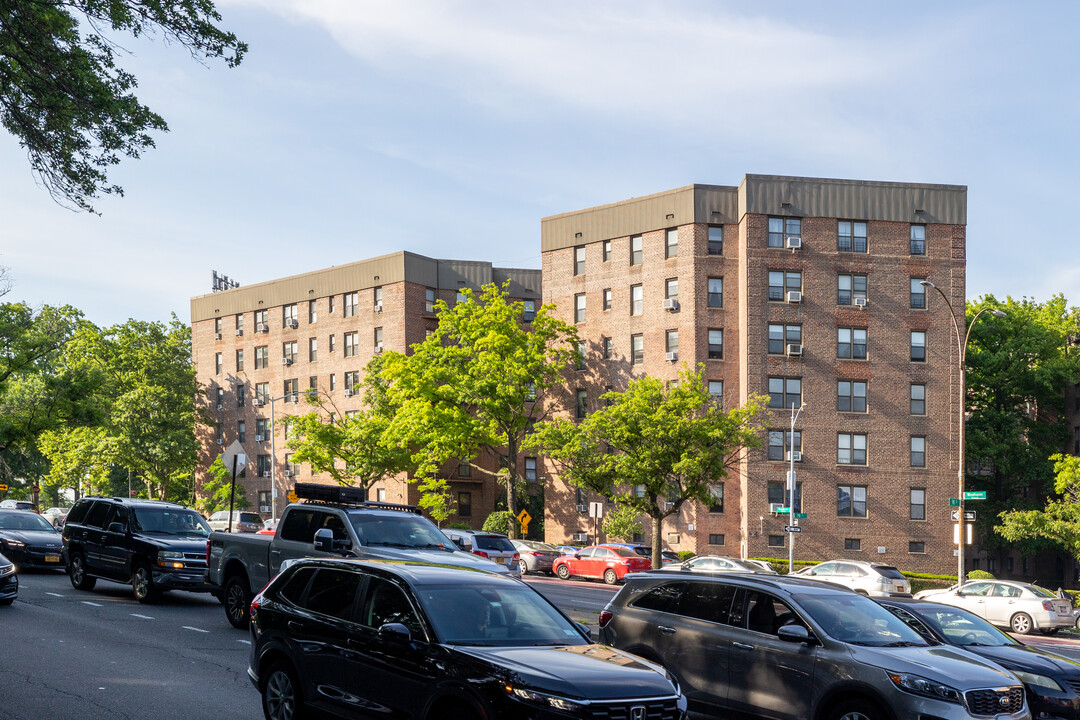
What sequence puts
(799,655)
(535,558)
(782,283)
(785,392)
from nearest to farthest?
(799,655)
(535,558)
(785,392)
(782,283)

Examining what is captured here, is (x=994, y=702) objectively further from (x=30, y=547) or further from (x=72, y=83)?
(x=30, y=547)

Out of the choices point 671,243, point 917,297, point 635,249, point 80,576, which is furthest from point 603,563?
point 80,576

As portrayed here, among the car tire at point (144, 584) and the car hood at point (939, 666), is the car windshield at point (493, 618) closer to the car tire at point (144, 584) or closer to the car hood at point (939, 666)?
A: the car hood at point (939, 666)

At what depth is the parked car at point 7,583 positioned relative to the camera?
1834 cm

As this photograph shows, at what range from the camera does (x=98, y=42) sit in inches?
591

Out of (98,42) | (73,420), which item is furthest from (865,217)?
(98,42)

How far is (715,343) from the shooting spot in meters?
54.2

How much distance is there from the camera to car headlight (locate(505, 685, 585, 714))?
23.2ft

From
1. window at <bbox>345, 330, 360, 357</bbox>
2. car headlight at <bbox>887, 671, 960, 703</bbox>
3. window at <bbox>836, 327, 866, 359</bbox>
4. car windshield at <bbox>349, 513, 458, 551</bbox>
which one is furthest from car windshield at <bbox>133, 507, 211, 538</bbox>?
window at <bbox>345, 330, 360, 357</bbox>

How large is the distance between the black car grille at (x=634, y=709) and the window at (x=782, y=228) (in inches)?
1885

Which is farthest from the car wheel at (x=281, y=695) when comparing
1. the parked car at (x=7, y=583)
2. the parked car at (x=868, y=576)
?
the parked car at (x=868, y=576)

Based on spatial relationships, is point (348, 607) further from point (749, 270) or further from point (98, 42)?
point (749, 270)

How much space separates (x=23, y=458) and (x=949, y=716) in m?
93.1

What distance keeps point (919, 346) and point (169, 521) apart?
41.8m
